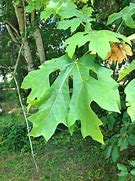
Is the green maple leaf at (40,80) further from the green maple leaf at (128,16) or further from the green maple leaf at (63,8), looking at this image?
the green maple leaf at (128,16)

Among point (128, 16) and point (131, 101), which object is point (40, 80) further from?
point (128, 16)

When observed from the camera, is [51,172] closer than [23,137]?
Yes

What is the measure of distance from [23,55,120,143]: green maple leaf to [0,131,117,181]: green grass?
2800 mm

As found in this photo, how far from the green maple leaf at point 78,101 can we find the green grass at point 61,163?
280 cm

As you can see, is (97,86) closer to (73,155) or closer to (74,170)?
(74,170)

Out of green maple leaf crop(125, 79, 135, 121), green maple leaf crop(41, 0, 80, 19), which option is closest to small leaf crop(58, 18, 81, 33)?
green maple leaf crop(41, 0, 80, 19)

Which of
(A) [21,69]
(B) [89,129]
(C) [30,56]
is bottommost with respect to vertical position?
(A) [21,69]

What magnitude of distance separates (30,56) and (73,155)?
1.85 meters

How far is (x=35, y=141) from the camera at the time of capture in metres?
5.28

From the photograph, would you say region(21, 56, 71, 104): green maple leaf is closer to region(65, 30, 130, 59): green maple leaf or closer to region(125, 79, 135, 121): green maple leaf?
region(65, 30, 130, 59): green maple leaf

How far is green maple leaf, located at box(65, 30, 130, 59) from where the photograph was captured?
1.25m

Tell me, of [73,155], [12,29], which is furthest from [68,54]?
[12,29]

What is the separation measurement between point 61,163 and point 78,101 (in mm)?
3456

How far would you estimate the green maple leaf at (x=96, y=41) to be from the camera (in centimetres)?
125
